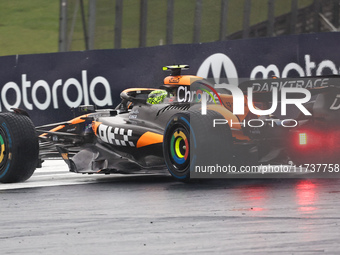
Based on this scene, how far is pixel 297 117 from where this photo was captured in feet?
29.1

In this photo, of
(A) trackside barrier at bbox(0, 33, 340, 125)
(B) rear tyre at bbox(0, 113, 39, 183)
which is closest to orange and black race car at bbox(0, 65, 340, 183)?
(B) rear tyre at bbox(0, 113, 39, 183)

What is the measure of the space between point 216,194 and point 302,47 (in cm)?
540

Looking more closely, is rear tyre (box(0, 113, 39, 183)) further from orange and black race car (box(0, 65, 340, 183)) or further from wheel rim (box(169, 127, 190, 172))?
wheel rim (box(169, 127, 190, 172))

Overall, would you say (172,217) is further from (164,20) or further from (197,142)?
(164,20)

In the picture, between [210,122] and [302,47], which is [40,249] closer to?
[210,122]

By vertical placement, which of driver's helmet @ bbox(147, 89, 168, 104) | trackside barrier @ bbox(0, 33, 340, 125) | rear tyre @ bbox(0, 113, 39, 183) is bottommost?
rear tyre @ bbox(0, 113, 39, 183)

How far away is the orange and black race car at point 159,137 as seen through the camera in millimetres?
8781

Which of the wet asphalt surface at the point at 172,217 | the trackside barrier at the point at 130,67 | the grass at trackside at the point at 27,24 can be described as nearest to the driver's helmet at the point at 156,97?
the wet asphalt surface at the point at 172,217

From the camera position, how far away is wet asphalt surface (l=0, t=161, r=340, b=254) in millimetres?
5516

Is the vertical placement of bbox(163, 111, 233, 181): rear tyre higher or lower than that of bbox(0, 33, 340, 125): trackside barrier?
lower

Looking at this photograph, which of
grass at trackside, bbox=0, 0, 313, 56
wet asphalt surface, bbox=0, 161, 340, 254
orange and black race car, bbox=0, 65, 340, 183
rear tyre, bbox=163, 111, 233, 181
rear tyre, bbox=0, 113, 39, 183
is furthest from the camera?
grass at trackside, bbox=0, 0, 313, 56

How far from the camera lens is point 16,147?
9859 millimetres

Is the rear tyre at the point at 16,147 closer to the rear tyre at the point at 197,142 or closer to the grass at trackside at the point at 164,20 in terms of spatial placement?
the rear tyre at the point at 197,142

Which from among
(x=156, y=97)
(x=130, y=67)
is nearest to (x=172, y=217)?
(x=156, y=97)
